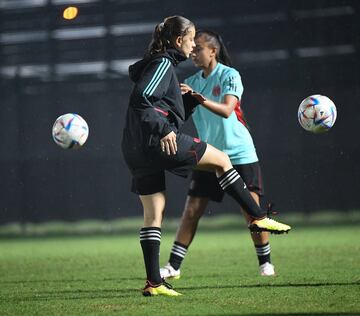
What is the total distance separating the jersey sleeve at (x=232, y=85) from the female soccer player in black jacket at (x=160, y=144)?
0.88m

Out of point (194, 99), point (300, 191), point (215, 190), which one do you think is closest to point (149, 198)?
point (194, 99)

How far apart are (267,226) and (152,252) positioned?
2.22ft

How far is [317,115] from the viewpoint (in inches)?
250

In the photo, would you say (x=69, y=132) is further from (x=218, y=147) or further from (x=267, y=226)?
(x=267, y=226)

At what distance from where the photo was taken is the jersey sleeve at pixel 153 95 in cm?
500

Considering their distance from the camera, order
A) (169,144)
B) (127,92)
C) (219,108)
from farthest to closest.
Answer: (127,92), (219,108), (169,144)

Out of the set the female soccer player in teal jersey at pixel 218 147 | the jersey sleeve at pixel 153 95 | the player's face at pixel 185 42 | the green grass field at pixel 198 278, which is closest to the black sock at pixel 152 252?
the green grass field at pixel 198 278

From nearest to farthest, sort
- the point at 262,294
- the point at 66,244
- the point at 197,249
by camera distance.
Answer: the point at 262,294 < the point at 197,249 < the point at 66,244

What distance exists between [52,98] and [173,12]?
6.56 feet

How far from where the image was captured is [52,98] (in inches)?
488

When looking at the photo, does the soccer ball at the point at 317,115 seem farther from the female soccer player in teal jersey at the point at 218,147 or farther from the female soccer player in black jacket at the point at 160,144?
the female soccer player in black jacket at the point at 160,144

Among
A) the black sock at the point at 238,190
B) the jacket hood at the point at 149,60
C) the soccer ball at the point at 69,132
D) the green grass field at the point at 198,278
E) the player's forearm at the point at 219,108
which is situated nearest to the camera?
the green grass field at the point at 198,278

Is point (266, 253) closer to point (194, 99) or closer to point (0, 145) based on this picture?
point (194, 99)

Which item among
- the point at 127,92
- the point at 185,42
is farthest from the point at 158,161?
the point at 127,92
